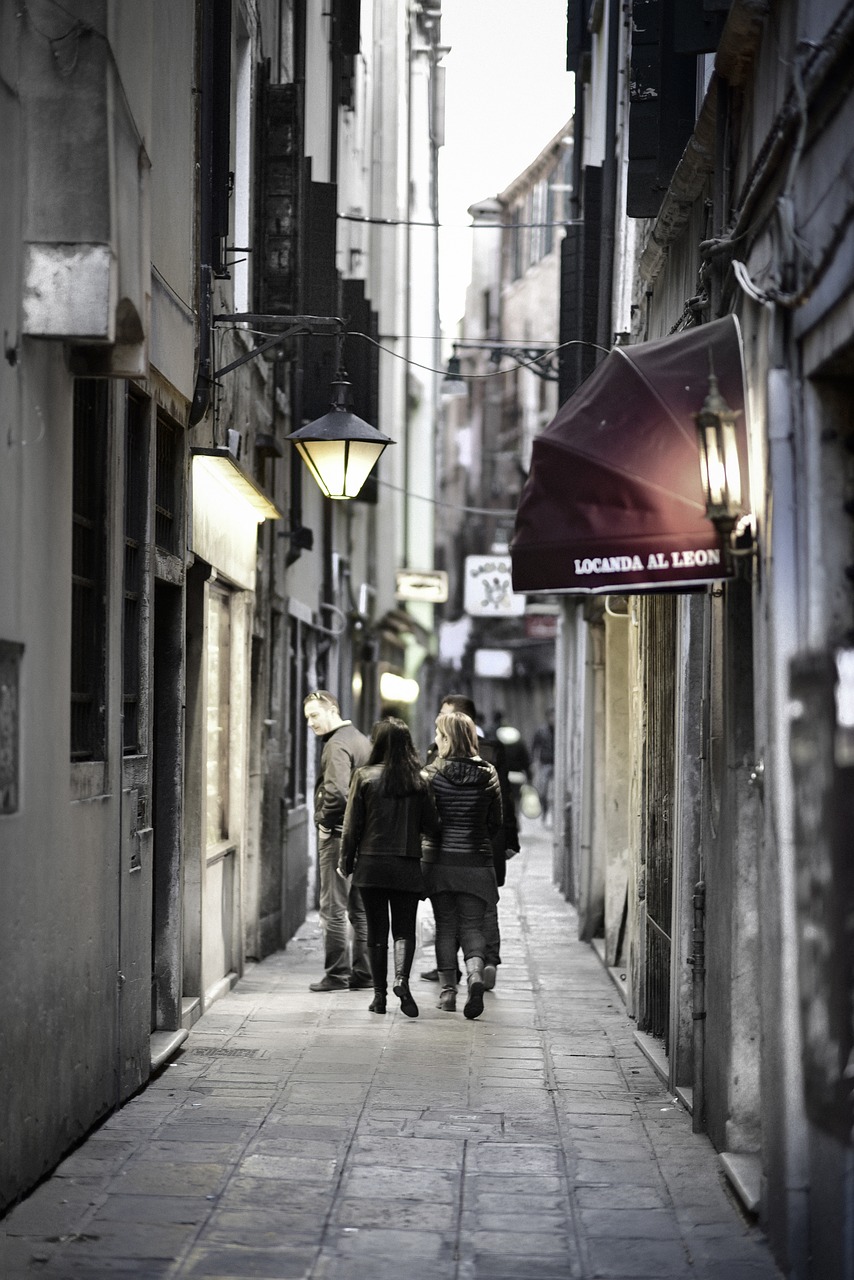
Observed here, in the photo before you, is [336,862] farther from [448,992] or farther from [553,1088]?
[553,1088]

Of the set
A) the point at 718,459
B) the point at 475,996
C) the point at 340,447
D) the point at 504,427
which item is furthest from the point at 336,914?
the point at 504,427

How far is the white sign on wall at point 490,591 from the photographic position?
35.0 meters

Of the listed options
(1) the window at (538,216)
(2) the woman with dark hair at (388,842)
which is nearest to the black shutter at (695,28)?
(2) the woman with dark hair at (388,842)

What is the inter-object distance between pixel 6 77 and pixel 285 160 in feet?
22.8

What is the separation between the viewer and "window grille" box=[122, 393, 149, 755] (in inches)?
377

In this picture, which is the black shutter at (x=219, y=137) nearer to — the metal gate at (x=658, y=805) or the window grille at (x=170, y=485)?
the window grille at (x=170, y=485)

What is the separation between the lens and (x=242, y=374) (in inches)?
546

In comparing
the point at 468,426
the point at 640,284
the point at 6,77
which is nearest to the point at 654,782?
the point at 640,284

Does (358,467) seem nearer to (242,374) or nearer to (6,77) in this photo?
(242,374)

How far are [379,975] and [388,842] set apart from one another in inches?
36.0

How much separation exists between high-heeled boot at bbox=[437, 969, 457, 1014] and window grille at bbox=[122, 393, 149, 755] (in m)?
3.57

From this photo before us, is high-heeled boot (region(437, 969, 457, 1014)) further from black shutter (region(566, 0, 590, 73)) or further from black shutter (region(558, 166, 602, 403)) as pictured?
black shutter (region(566, 0, 590, 73))

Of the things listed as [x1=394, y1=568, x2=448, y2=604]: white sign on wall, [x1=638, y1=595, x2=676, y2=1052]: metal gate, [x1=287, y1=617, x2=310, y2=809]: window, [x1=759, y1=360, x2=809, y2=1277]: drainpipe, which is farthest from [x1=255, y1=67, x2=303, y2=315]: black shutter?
[x1=394, y1=568, x2=448, y2=604]: white sign on wall

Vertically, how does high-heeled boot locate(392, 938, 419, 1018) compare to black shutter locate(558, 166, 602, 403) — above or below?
below
